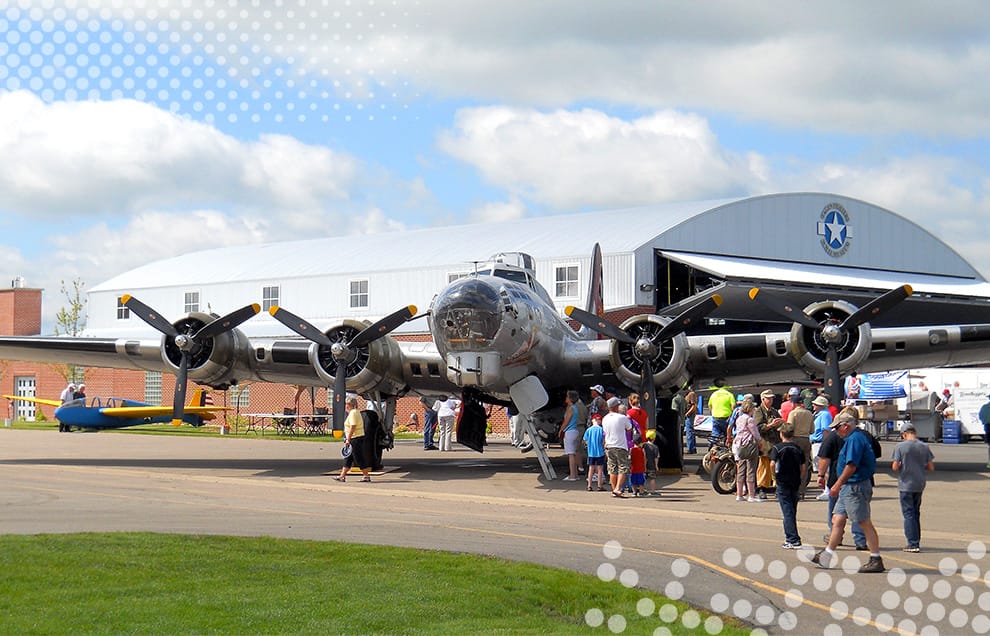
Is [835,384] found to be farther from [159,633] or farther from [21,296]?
[21,296]

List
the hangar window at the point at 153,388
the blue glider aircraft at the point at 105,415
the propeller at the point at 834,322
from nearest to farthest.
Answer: the propeller at the point at 834,322 < the blue glider aircraft at the point at 105,415 < the hangar window at the point at 153,388

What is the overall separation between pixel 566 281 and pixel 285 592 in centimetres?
3807

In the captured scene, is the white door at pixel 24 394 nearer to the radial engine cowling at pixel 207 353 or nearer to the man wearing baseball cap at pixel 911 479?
the radial engine cowling at pixel 207 353

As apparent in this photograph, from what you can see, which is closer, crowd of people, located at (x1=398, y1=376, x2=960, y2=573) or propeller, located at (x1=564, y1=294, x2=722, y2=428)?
crowd of people, located at (x1=398, y1=376, x2=960, y2=573)

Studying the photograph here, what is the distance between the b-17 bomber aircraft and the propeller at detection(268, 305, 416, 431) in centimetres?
3

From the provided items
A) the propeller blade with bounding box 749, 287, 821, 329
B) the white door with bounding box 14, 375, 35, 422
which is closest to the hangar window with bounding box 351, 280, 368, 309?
the white door with bounding box 14, 375, 35, 422

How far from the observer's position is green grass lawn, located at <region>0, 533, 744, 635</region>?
8.91m

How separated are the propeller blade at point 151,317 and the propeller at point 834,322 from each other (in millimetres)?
13819

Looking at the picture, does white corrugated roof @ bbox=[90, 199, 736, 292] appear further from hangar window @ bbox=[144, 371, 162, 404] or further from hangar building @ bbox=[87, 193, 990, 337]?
hangar window @ bbox=[144, 371, 162, 404]

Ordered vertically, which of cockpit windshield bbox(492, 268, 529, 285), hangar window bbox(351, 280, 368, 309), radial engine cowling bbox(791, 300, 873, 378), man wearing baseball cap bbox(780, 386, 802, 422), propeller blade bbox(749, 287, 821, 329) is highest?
hangar window bbox(351, 280, 368, 309)

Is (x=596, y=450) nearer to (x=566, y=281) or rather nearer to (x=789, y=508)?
(x=789, y=508)

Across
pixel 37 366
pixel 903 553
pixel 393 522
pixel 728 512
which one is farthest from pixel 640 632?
pixel 37 366

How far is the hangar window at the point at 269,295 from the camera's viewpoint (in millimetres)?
56969

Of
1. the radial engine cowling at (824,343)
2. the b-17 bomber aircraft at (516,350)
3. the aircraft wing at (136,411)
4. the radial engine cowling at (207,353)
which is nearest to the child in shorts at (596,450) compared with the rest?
the b-17 bomber aircraft at (516,350)
